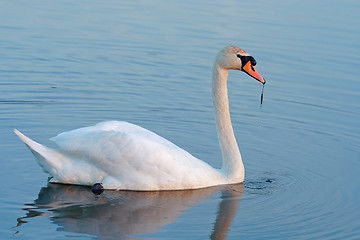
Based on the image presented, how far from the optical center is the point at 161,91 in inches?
535

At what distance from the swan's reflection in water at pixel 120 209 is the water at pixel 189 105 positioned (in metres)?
0.02

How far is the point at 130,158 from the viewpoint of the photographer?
30.6 feet

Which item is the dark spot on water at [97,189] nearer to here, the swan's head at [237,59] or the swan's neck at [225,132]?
the swan's neck at [225,132]

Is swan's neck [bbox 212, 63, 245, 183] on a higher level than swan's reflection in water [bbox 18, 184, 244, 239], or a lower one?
higher

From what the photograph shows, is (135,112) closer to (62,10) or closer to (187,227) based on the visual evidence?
(187,227)

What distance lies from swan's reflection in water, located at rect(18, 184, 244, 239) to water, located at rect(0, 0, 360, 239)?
2 cm

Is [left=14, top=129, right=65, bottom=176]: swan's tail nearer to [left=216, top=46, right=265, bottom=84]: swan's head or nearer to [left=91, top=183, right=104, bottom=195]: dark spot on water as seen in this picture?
[left=91, top=183, right=104, bottom=195]: dark spot on water

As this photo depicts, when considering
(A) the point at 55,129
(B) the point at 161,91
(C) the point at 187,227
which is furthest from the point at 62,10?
(C) the point at 187,227

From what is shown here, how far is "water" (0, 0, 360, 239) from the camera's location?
8547mm

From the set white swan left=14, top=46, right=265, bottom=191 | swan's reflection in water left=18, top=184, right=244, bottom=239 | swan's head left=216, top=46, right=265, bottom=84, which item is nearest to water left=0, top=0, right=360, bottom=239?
swan's reflection in water left=18, top=184, right=244, bottom=239

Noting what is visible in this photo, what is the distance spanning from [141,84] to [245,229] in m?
6.05

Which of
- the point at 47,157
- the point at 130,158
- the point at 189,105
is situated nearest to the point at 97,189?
the point at 130,158

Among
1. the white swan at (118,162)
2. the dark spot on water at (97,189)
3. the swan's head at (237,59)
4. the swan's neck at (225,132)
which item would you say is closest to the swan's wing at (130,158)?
the white swan at (118,162)

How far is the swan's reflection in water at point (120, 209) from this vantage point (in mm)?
8203
